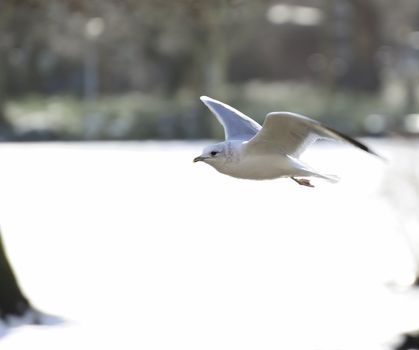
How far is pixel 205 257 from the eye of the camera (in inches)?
615

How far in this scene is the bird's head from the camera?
7.98 m

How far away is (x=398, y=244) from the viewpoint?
16.5 m

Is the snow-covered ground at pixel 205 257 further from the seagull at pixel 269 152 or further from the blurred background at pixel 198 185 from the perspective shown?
the seagull at pixel 269 152

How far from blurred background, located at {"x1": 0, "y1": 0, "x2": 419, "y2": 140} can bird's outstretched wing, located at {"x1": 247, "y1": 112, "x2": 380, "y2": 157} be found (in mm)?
17328

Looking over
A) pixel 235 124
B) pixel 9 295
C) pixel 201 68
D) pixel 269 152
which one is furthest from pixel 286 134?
pixel 201 68

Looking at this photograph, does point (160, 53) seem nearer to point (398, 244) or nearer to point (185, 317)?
point (398, 244)

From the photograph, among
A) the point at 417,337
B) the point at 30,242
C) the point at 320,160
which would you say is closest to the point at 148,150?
the point at 320,160

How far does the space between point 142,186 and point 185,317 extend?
12.5 metres

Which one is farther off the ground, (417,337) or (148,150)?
(417,337)

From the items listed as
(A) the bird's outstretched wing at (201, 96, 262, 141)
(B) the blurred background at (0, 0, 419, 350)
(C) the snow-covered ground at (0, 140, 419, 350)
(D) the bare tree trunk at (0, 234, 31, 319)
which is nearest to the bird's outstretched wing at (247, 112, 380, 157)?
(A) the bird's outstretched wing at (201, 96, 262, 141)

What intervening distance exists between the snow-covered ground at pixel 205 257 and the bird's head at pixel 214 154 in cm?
271

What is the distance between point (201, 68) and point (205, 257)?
62.0 feet

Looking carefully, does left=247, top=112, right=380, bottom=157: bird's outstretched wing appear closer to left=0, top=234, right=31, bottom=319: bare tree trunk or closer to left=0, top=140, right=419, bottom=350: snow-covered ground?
left=0, top=140, right=419, bottom=350: snow-covered ground

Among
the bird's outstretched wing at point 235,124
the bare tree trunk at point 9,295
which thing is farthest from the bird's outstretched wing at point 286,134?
the bare tree trunk at point 9,295
